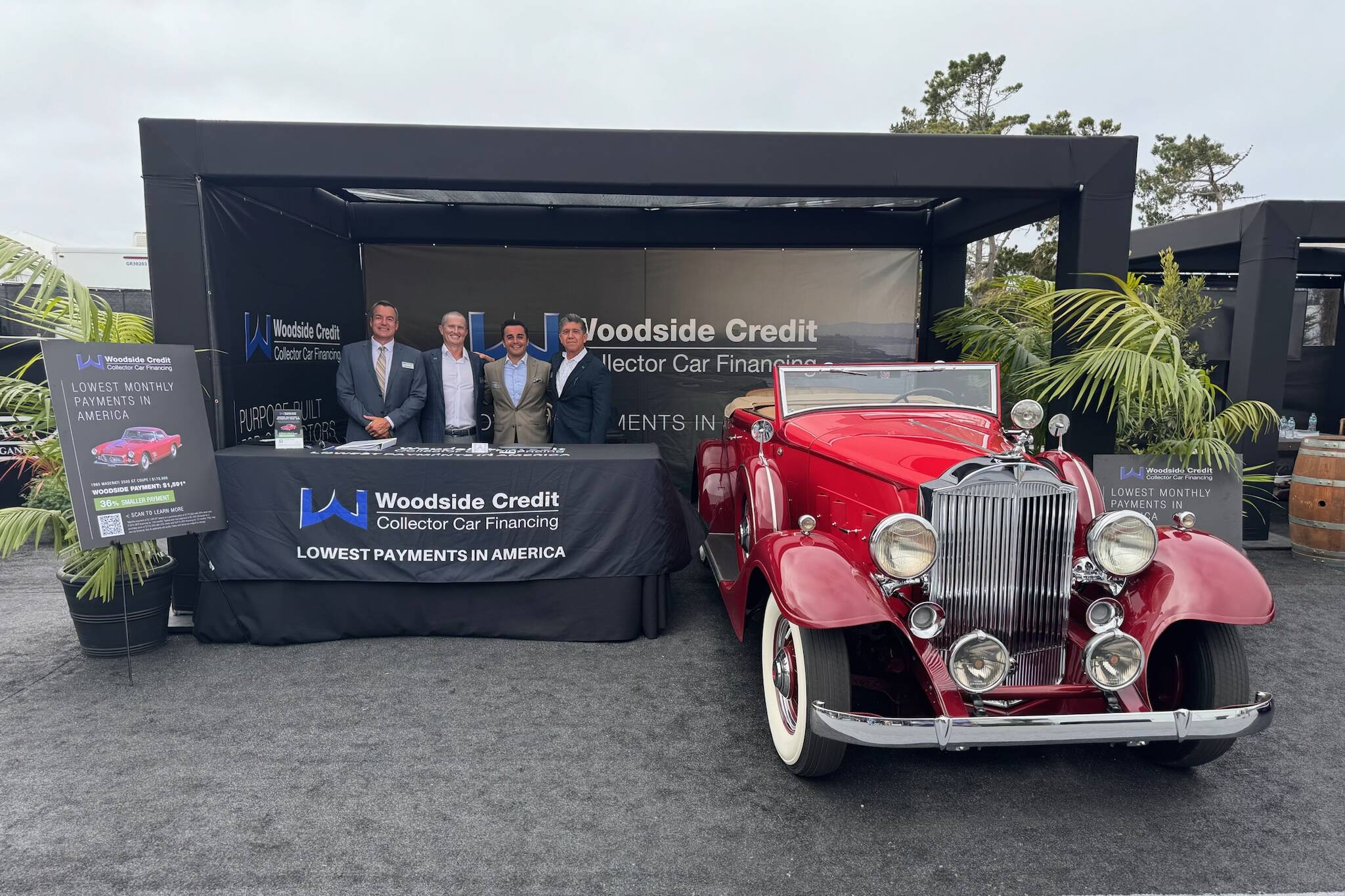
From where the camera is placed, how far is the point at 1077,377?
410 centimetres

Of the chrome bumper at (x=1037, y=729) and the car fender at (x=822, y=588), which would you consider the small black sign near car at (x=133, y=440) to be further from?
the chrome bumper at (x=1037, y=729)

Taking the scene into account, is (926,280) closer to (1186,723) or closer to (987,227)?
(987,227)

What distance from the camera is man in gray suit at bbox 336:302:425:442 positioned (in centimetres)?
459

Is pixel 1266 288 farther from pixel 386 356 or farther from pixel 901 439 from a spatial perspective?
pixel 386 356

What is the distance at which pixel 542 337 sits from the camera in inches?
261

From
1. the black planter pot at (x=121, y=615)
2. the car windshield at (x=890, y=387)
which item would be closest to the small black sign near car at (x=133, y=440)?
the black planter pot at (x=121, y=615)

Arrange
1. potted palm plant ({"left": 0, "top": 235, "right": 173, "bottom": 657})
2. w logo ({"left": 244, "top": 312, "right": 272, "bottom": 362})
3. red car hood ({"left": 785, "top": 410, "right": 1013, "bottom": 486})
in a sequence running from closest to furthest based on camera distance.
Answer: red car hood ({"left": 785, "top": 410, "right": 1013, "bottom": 486}), potted palm plant ({"left": 0, "top": 235, "right": 173, "bottom": 657}), w logo ({"left": 244, "top": 312, "right": 272, "bottom": 362})

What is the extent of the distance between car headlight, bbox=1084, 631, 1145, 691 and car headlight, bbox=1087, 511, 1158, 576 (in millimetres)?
→ 256

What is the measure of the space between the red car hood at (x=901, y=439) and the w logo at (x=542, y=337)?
3.44 m

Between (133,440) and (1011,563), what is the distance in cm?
374

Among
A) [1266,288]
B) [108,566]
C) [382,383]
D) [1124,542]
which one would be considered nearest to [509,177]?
[382,383]

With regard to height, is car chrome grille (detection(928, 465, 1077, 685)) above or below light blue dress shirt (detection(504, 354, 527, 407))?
below

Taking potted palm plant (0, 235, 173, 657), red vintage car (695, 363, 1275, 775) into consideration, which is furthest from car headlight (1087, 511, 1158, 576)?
potted palm plant (0, 235, 173, 657)

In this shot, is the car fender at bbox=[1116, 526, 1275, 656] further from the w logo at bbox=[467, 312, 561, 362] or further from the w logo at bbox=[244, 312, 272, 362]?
the w logo at bbox=[467, 312, 561, 362]
